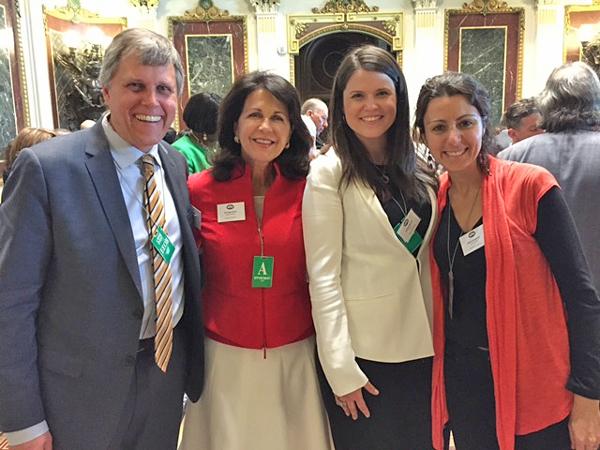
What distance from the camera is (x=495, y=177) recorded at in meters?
1.59

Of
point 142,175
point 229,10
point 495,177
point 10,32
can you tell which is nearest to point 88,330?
point 142,175

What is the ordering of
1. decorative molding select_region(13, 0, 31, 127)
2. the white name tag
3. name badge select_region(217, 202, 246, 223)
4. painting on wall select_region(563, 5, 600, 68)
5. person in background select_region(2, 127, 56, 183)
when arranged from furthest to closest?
painting on wall select_region(563, 5, 600, 68)
decorative molding select_region(13, 0, 31, 127)
person in background select_region(2, 127, 56, 183)
name badge select_region(217, 202, 246, 223)
the white name tag

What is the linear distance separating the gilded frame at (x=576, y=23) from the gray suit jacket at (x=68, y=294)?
30.6 feet

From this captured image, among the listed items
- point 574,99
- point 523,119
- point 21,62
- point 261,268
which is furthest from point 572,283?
point 21,62

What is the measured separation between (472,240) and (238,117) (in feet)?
3.03

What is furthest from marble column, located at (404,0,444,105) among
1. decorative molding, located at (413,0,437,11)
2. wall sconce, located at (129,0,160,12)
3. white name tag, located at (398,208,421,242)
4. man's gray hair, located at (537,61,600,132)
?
white name tag, located at (398,208,421,242)

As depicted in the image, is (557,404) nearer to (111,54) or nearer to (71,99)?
(111,54)

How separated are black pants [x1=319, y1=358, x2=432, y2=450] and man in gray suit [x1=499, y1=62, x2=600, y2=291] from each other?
118 centimetres

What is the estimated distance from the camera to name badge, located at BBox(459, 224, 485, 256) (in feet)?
5.08

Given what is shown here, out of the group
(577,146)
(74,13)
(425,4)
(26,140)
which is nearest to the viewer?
(577,146)

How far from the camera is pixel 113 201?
1.46 metres

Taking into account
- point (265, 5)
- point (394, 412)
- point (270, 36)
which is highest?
point (265, 5)

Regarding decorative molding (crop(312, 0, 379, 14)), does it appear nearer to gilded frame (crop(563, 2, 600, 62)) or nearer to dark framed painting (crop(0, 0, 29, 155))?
gilded frame (crop(563, 2, 600, 62))

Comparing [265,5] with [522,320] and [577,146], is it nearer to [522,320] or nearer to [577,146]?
[577,146]
